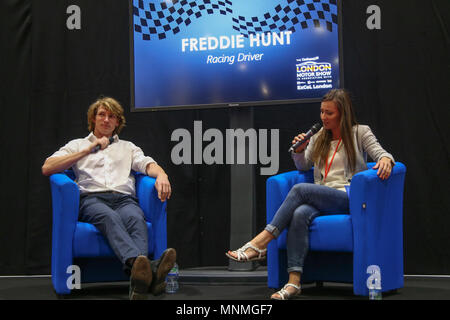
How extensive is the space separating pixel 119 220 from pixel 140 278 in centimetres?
43

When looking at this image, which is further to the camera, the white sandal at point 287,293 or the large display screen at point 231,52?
the large display screen at point 231,52

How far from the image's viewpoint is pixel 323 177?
131 inches

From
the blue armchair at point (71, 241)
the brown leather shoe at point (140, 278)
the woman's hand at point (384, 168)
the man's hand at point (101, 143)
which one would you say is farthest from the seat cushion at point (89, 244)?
the woman's hand at point (384, 168)

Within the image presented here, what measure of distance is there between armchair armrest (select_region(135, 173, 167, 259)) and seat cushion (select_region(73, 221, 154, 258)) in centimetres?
28

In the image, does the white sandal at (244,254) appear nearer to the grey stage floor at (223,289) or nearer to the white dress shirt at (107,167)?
the grey stage floor at (223,289)

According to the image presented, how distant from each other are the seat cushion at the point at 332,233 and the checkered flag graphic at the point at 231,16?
1.32 metres

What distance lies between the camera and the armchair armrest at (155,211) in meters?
3.25

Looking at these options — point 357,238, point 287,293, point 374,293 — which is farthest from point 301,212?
point 374,293

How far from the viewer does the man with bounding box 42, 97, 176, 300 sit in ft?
9.52

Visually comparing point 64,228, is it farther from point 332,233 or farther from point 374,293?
point 374,293

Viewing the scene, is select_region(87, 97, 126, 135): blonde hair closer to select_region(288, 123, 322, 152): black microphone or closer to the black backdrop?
the black backdrop

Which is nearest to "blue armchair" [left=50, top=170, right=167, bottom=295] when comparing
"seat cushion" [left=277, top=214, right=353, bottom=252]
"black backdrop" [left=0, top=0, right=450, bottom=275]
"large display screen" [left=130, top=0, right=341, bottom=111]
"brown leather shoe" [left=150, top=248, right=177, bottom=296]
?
"brown leather shoe" [left=150, top=248, right=177, bottom=296]

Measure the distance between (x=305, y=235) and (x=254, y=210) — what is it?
2.88ft

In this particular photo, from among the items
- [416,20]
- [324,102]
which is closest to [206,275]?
[324,102]
